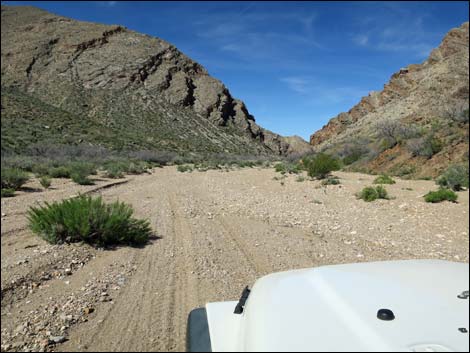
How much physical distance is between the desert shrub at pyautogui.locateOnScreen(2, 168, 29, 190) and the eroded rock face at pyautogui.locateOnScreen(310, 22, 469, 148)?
83.7ft

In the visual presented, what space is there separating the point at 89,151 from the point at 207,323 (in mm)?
4403

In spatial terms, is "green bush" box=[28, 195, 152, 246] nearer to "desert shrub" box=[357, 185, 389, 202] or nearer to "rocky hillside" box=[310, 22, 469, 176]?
"desert shrub" box=[357, 185, 389, 202]

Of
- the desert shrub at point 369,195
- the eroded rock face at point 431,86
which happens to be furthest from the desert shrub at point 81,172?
the eroded rock face at point 431,86

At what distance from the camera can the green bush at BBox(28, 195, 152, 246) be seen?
13.8ft

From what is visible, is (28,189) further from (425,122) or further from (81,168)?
(425,122)

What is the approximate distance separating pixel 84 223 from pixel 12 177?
1.15 metres

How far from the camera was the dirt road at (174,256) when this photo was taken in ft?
8.96

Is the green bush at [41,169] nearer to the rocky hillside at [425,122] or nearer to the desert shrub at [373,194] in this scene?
the desert shrub at [373,194]

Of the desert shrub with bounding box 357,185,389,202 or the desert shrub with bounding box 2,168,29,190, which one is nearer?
the desert shrub with bounding box 2,168,29,190

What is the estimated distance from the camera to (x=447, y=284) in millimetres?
1773

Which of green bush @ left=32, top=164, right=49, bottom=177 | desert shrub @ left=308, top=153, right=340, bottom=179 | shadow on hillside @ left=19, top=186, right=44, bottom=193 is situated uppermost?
desert shrub @ left=308, top=153, right=340, bottom=179

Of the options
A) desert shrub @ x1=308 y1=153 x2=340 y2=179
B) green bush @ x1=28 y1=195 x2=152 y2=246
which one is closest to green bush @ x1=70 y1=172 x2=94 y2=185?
green bush @ x1=28 y1=195 x2=152 y2=246

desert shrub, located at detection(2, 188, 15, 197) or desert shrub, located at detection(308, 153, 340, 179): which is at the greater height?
desert shrub, located at detection(308, 153, 340, 179)

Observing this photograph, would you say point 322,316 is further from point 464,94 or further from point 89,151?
point 464,94
